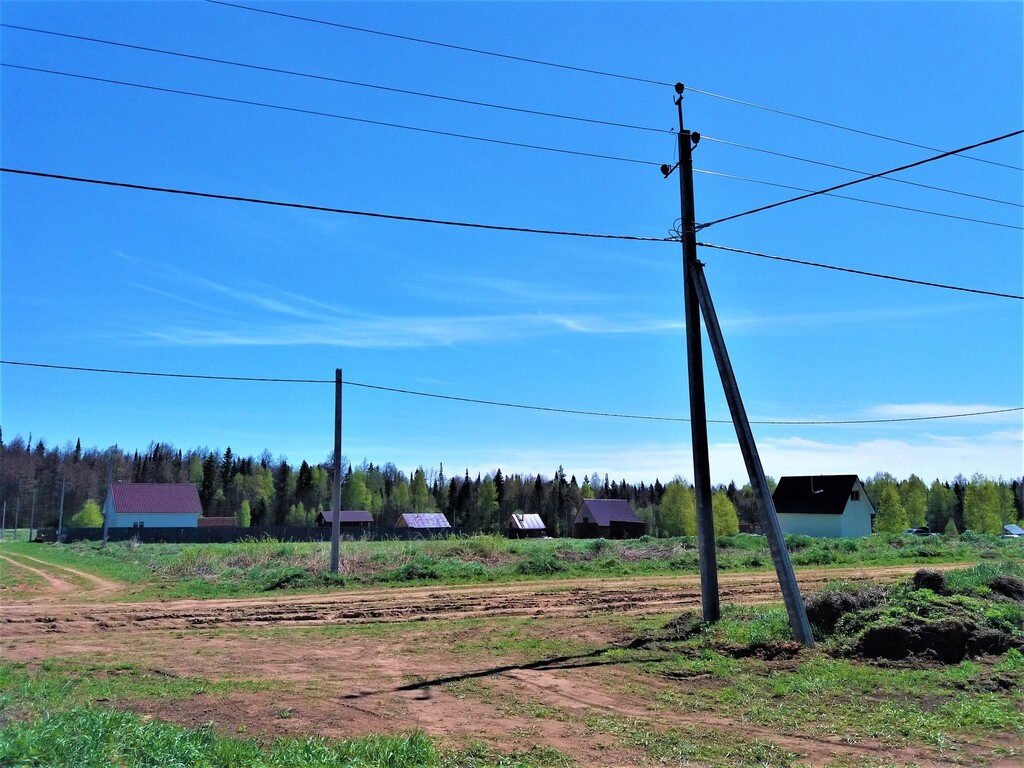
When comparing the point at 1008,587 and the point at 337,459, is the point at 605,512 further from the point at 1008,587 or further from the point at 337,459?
the point at 1008,587

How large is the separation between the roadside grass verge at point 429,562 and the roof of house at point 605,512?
43.0 m

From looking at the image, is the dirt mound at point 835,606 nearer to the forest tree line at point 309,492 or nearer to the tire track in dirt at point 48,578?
the tire track in dirt at point 48,578

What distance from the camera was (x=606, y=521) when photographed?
79.3m

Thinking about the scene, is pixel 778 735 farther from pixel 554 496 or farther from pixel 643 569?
pixel 554 496

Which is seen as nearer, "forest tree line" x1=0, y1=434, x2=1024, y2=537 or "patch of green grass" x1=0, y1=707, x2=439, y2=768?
"patch of green grass" x1=0, y1=707, x2=439, y2=768

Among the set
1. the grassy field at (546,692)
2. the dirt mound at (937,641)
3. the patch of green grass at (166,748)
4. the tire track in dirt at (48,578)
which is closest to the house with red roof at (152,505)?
the tire track in dirt at (48,578)

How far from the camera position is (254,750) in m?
5.77

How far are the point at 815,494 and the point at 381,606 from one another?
53183 millimetres

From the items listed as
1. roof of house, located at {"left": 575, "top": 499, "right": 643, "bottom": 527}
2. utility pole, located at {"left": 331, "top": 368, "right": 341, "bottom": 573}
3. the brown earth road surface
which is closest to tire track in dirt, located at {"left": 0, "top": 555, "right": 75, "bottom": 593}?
the brown earth road surface

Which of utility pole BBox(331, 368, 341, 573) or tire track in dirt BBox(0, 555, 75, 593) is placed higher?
utility pole BBox(331, 368, 341, 573)

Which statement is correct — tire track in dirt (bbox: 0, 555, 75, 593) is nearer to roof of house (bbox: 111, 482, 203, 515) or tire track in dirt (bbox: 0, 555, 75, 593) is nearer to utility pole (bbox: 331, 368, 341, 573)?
utility pole (bbox: 331, 368, 341, 573)

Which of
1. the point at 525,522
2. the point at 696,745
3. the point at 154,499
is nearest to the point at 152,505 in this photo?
the point at 154,499

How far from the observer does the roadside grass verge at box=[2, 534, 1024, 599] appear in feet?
72.8

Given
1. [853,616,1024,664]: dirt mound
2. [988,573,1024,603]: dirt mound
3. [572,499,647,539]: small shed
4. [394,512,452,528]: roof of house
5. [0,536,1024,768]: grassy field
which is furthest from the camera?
[394,512,452,528]: roof of house
